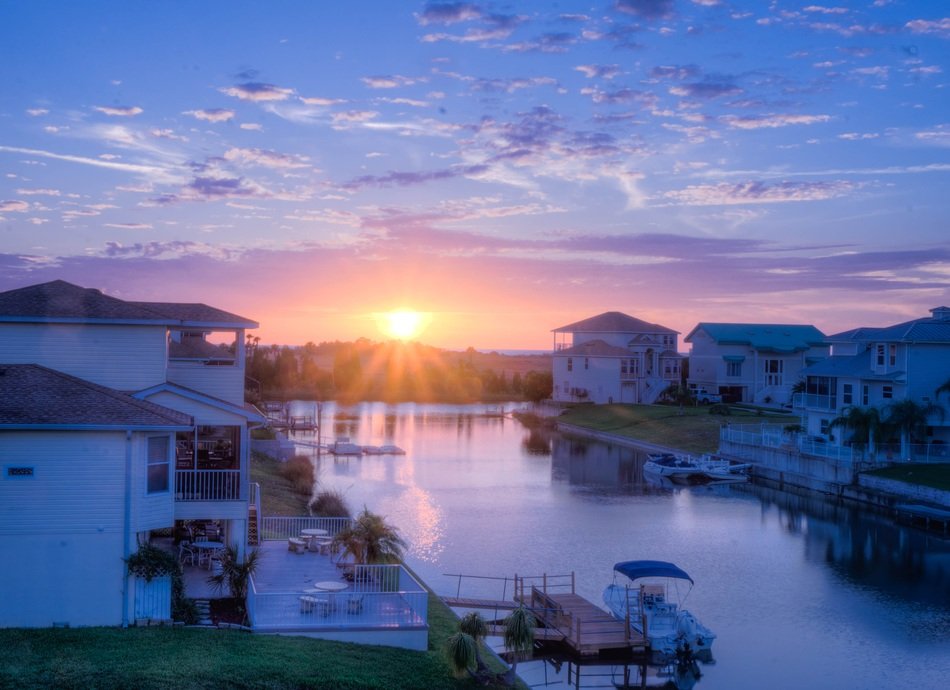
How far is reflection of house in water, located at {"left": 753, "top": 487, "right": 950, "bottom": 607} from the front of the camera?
31.6 meters

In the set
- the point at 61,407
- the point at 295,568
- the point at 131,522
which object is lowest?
the point at 295,568

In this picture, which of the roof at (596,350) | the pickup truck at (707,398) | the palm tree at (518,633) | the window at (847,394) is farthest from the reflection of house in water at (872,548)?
the roof at (596,350)

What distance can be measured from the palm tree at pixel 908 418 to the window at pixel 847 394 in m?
4.73

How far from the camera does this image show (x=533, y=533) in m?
38.3

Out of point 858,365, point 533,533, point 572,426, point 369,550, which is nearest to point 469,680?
point 369,550

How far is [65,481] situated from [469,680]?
8.98 m

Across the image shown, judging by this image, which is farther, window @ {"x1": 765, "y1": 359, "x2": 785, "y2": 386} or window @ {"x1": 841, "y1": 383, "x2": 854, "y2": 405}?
window @ {"x1": 765, "y1": 359, "x2": 785, "y2": 386}

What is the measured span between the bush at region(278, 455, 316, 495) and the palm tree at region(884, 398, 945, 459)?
3023 centimetres

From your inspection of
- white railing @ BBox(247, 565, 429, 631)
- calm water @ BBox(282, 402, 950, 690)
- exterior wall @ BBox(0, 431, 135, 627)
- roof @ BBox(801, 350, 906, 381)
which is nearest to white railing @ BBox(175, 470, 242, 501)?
white railing @ BBox(247, 565, 429, 631)

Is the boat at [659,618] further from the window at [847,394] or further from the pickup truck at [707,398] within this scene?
the pickup truck at [707,398]

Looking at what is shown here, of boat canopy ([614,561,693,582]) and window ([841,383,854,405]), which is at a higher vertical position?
window ([841,383,854,405])

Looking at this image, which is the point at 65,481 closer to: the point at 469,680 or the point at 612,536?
the point at 469,680

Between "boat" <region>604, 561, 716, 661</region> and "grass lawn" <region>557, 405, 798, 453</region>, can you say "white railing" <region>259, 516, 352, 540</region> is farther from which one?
"grass lawn" <region>557, 405, 798, 453</region>

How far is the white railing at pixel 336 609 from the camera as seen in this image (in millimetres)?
18950
